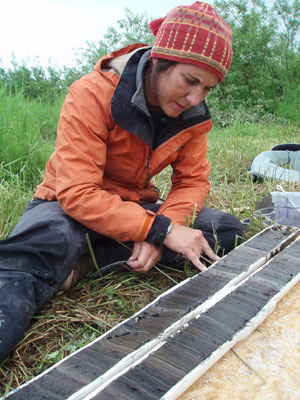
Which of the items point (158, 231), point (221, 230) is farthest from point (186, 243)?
point (221, 230)

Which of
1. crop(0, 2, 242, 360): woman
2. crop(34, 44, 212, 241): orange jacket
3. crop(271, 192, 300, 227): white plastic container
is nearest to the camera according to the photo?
crop(0, 2, 242, 360): woman

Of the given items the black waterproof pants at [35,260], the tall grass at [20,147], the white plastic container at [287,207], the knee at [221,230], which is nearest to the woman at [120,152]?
the black waterproof pants at [35,260]

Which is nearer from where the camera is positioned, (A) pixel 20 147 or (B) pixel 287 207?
(B) pixel 287 207

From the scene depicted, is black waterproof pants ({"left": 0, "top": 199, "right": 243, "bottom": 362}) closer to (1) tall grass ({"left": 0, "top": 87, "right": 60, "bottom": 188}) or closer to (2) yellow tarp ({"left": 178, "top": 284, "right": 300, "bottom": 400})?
(2) yellow tarp ({"left": 178, "top": 284, "right": 300, "bottom": 400})

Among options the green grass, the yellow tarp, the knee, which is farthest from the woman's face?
the yellow tarp

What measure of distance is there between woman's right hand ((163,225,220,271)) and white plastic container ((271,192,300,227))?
691 millimetres

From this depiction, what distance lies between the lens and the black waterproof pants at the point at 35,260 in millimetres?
1271

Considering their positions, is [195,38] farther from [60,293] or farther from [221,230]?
[60,293]

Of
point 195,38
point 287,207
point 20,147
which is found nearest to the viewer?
point 195,38

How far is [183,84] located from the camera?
63.0 inches

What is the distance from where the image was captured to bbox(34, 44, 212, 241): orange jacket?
1597mm

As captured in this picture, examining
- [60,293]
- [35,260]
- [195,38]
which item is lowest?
[60,293]

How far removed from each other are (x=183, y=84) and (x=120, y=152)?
0.43 metres

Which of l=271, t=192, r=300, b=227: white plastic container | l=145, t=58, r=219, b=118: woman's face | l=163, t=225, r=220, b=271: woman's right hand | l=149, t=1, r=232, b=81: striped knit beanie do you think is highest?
l=149, t=1, r=232, b=81: striped knit beanie
